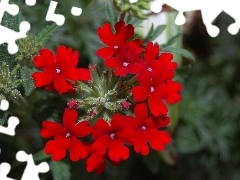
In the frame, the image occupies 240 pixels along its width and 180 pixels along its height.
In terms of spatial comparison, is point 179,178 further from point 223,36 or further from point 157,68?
point 157,68

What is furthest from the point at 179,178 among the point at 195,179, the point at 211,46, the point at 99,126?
the point at 99,126

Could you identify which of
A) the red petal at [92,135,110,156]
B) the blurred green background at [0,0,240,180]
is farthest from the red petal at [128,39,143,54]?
the blurred green background at [0,0,240,180]

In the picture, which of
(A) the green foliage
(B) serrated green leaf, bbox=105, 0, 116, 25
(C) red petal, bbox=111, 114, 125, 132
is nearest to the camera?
(C) red petal, bbox=111, 114, 125, 132

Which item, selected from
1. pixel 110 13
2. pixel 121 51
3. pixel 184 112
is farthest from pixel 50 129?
pixel 184 112

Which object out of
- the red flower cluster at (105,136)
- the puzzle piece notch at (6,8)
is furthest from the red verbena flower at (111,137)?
the puzzle piece notch at (6,8)

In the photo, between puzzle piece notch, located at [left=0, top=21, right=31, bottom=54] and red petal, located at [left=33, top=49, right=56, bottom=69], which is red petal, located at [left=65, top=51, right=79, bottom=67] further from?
puzzle piece notch, located at [left=0, top=21, right=31, bottom=54]

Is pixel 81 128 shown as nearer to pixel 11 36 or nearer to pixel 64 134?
pixel 64 134

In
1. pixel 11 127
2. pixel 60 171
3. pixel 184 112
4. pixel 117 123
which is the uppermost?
pixel 117 123
